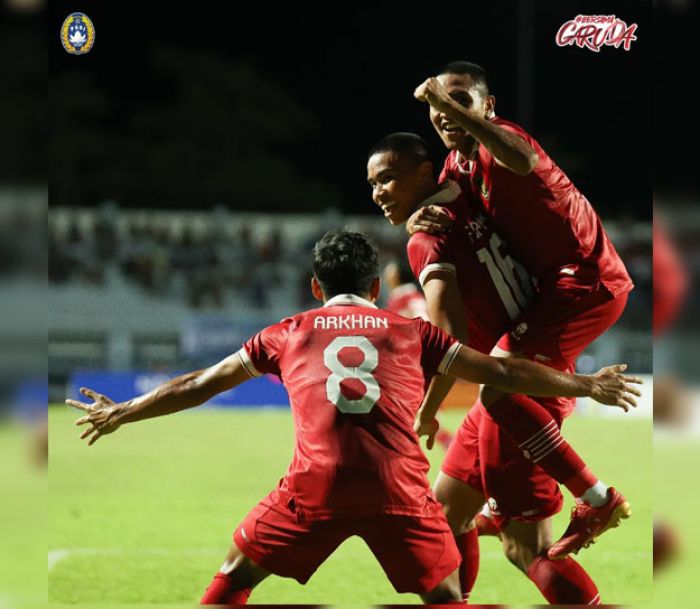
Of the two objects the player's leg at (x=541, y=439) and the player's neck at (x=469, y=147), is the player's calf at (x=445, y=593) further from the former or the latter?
the player's neck at (x=469, y=147)

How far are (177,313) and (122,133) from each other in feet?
11.6

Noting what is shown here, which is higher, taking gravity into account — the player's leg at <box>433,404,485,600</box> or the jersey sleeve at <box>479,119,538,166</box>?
the jersey sleeve at <box>479,119,538,166</box>

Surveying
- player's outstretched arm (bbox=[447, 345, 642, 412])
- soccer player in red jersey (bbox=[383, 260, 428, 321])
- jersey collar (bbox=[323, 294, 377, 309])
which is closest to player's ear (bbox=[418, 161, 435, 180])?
jersey collar (bbox=[323, 294, 377, 309])

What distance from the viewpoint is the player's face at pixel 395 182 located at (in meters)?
5.09

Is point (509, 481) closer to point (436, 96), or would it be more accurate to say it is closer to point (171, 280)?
point (436, 96)

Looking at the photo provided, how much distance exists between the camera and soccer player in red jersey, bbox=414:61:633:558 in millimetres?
4758

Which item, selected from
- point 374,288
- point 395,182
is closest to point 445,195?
point 395,182

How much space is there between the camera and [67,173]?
17.0 m

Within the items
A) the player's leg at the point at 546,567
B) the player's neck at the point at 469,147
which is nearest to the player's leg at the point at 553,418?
the player's leg at the point at 546,567

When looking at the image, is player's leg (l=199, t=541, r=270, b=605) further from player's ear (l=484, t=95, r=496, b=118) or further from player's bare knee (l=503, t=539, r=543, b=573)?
player's ear (l=484, t=95, r=496, b=118)

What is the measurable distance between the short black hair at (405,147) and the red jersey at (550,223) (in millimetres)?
273

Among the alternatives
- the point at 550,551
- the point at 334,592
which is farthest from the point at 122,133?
the point at 550,551

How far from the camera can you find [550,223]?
16.1 ft

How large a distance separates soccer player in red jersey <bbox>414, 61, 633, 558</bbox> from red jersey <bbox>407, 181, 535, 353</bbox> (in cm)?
7
